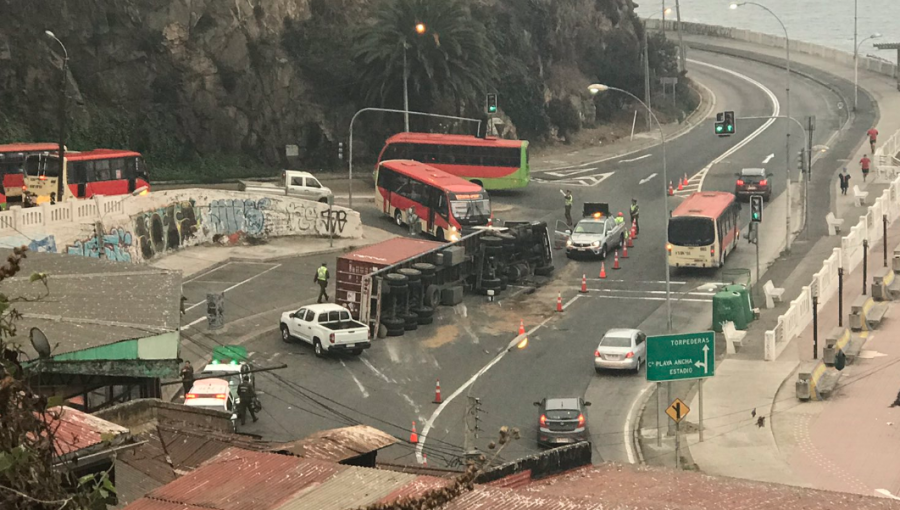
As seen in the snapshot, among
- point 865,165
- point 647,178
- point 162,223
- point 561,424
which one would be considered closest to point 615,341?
point 561,424

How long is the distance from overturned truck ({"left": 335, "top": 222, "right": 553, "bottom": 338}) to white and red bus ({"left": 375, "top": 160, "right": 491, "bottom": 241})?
3.18 meters

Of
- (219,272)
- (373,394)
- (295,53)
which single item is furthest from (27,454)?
(295,53)

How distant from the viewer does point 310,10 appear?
81.1 metres

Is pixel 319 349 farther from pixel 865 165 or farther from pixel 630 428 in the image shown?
pixel 865 165

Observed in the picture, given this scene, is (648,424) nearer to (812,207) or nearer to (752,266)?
(752,266)

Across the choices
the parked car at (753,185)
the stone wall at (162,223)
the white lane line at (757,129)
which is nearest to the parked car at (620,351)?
the stone wall at (162,223)

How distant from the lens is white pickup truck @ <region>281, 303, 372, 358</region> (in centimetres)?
4200

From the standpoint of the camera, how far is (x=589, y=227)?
57.0 meters

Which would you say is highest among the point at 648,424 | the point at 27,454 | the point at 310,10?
the point at 310,10

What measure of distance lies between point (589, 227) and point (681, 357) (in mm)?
20997

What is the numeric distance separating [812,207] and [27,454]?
61.5m

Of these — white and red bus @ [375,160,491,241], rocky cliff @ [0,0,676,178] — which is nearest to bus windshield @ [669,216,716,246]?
white and red bus @ [375,160,491,241]

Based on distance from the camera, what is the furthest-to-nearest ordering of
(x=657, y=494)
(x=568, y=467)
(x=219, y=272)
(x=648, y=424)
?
(x=219, y=272) → (x=648, y=424) → (x=568, y=467) → (x=657, y=494)

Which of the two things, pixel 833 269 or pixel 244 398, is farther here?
pixel 833 269
